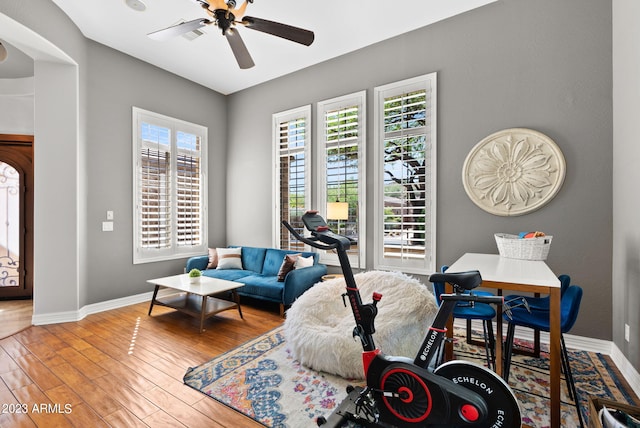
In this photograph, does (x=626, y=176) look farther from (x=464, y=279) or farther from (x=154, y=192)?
(x=154, y=192)

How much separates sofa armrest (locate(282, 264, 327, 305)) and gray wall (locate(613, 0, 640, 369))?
9.83ft

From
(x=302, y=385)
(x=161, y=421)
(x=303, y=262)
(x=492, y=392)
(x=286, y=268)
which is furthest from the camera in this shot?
(x=303, y=262)

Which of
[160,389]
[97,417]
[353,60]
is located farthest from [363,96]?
[97,417]

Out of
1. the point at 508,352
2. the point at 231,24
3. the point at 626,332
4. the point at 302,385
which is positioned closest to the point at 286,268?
the point at 302,385

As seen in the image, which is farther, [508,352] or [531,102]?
[531,102]

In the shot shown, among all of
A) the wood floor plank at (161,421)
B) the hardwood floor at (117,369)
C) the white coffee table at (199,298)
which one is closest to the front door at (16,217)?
the hardwood floor at (117,369)

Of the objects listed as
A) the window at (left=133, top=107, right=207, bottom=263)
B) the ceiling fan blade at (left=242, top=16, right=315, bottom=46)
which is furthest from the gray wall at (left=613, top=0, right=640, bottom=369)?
the window at (left=133, top=107, right=207, bottom=263)

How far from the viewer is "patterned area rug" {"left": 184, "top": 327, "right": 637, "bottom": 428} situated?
190 centimetres

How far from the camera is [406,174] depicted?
12.4ft

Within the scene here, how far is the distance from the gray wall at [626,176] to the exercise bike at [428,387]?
1.58 m

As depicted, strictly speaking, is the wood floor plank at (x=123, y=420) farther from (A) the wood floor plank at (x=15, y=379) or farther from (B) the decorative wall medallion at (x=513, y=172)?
(B) the decorative wall medallion at (x=513, y=172)

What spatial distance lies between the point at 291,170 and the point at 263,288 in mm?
1941

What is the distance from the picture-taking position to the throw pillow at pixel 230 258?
185 inches

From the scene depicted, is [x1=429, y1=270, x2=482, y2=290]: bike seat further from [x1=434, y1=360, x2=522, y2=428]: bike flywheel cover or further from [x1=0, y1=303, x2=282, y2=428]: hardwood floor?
[x1=0, y1=303, x2=282, y2=428]: hardwood floor
